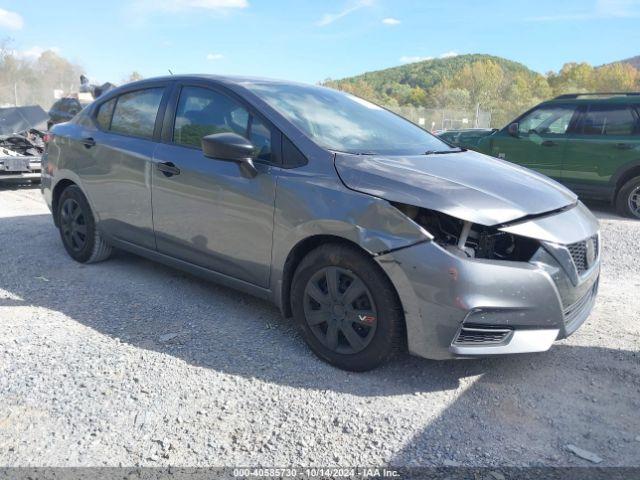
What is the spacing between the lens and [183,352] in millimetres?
3270

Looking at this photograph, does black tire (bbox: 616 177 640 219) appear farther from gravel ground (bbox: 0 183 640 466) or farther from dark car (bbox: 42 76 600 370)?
dark car (bbox: 42 76 600 370)

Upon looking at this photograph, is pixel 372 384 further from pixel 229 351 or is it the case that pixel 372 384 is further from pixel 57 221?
pixel 57 221

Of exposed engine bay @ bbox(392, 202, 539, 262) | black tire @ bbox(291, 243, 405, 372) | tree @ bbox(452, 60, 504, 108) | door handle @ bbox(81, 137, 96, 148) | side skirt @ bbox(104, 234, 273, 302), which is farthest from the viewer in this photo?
tree @ bbox(452, 60, 504, 108)

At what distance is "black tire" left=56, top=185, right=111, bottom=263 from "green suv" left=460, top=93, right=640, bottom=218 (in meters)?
6.81

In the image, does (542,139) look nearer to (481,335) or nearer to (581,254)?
(581,254)

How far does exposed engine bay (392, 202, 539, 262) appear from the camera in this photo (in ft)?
8.96

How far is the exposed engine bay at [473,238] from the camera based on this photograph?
8.96 ft

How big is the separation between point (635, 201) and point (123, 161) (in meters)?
7.08

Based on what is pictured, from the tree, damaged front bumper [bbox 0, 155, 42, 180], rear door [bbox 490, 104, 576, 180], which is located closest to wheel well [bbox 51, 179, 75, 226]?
Answer: damaged front bumper [bbox 0, 155, 42, 180]

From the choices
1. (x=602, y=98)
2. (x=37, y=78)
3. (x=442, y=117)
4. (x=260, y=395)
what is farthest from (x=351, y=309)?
(x=37, y=78)

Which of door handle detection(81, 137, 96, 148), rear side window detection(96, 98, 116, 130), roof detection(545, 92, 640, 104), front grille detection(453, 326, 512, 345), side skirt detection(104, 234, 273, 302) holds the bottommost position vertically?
side skirt detection(104, 234, 273, 302)

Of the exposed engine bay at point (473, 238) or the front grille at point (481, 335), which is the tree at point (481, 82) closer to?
the exposed engine bay at point (473, 238)

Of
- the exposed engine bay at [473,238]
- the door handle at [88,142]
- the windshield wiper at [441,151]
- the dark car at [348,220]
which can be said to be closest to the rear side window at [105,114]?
the door handle at [88,142]

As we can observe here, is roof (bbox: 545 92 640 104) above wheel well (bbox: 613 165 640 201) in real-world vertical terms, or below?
above
